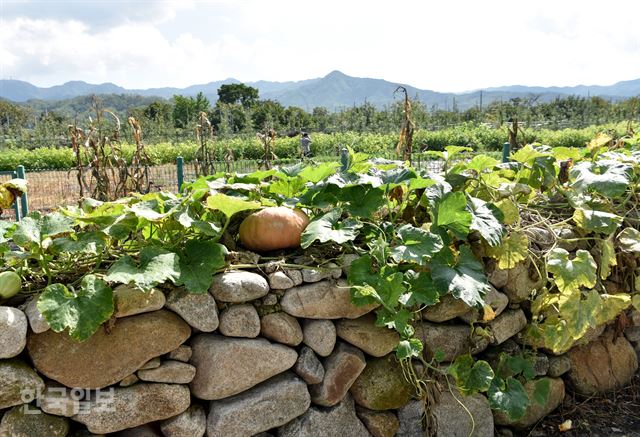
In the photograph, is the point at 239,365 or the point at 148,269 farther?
the point at 239,365

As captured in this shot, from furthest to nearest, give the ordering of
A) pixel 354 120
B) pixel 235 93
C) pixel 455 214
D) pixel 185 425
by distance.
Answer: pixel 235 93, pixel 354 120, pixel 455 214, pixel 185 425

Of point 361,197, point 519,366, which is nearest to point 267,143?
point 361,197

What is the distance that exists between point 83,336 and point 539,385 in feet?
5.88

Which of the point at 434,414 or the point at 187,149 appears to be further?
the point at 187,149

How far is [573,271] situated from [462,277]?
1.63ft

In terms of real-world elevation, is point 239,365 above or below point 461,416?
above

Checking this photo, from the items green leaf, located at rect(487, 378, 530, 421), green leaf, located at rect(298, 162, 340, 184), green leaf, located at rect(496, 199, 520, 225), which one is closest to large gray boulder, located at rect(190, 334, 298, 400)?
green leaf, located at rect(298, 162, 340, 184)

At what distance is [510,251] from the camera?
2.15 m

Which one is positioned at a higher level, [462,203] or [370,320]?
[462,203]

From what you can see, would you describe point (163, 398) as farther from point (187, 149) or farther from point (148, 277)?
point (187, 149)

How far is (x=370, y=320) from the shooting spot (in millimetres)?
2039

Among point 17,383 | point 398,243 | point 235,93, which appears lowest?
point 17,383

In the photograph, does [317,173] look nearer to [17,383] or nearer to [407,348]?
[407,348]

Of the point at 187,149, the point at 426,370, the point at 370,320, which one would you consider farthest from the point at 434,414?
the point at 187,149
